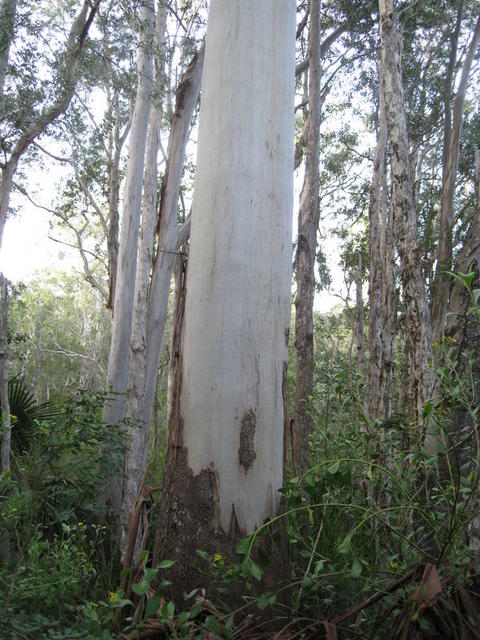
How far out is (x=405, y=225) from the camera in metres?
5.79

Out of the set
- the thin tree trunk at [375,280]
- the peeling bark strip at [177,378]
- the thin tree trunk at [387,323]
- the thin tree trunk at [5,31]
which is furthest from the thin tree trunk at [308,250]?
the peeling bark strip at [177,378]

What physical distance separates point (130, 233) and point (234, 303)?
816 centimetres

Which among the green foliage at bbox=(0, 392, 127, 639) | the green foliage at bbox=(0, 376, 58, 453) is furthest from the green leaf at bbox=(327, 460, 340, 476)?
the green foliage at bbox=(0, 376, 58, 453)

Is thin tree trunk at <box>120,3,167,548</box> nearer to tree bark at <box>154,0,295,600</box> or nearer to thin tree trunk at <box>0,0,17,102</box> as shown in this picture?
thin tree trunk at <box>0,0,17,102</box>

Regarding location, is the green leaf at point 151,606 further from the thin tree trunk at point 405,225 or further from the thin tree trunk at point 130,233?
the thin tree trunk at point 130,233

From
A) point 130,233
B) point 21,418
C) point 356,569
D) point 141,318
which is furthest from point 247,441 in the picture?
point 130,233

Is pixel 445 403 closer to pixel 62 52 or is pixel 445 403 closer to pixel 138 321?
pixel 138 321

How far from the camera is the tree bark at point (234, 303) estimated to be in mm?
1548

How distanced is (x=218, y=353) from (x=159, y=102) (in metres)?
10.2

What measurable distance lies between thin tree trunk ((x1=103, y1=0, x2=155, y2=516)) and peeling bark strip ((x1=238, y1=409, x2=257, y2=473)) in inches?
292

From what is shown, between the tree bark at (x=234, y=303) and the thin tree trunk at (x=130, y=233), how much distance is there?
7334mm

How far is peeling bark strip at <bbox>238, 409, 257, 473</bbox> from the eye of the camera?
5.11 ft

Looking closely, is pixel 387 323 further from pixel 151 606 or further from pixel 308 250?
pixel 151 606

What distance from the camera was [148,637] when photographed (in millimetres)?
1281
